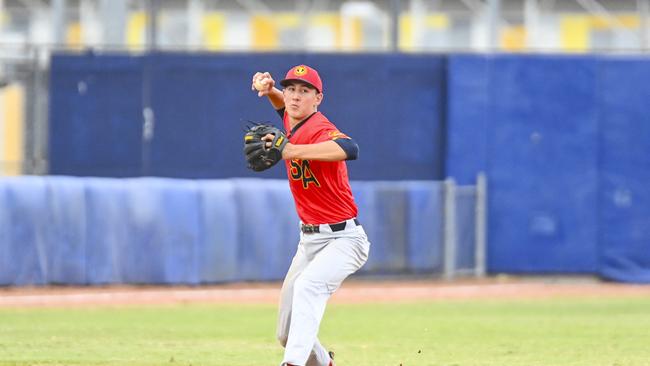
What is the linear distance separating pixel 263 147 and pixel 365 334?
4807mm

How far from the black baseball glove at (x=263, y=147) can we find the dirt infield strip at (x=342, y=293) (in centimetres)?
804

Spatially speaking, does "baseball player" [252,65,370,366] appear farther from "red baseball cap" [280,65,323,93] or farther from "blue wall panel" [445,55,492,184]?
"blue wall panel" [445,55,492,184]

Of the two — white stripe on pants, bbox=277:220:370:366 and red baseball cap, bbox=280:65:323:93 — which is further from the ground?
red baseball cap, bbox=280:65:323:93

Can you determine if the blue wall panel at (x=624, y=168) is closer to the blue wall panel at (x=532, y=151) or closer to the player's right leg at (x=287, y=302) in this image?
the blue wall panel at (x=532, y=151)

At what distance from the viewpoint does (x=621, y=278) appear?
1858cm

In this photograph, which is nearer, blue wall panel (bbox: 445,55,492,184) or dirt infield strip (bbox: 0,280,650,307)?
dirt infield strip (bbox: 0,280,650,307)

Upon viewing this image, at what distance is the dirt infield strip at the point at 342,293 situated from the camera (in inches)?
615

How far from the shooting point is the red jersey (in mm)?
7707

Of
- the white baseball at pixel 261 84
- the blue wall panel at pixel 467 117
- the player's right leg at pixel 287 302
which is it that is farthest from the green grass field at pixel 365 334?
the blue wall panel at pixel 467 117

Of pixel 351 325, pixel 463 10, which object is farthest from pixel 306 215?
pixel 463 10

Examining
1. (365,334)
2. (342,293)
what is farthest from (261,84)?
(342,293)

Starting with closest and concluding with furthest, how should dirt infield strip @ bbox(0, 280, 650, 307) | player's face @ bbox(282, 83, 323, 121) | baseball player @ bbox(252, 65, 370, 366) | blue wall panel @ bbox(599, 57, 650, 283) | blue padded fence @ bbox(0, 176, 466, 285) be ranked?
baseball player @ bbox(252, 65, 370, 366), player's face @ bbox(282, 83, 323, 121), dirt infield strip @ bbox(0, 280, 650, 307), blue padded fence @ bbox(0, 176, 466, 285), blue wall panel @ bbox(599, 57, 650, 283)

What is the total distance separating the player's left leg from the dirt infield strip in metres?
7.93

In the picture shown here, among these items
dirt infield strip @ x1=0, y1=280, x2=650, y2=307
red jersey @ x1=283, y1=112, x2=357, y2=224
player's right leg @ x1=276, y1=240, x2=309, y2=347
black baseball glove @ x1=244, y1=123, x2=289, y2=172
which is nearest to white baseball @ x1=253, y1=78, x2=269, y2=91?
red jersey @ x1=283, y1=112, x2=357, y2=224
